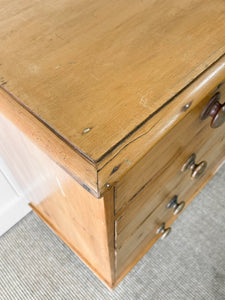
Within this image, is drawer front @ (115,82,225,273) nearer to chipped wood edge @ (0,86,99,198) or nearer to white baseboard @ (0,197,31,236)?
chipped wood edge @ (0,86,99,198)

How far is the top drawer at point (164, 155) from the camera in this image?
1.27 ft

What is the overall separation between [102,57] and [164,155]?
19 cm

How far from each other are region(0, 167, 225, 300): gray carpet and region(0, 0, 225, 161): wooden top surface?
0.75 meters

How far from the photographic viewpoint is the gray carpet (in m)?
0.88

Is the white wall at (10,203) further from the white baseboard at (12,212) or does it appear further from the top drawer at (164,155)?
the top drawer at (164,155)

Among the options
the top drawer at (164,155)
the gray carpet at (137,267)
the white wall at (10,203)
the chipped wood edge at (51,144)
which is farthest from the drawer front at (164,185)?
the white wall at (10,203)

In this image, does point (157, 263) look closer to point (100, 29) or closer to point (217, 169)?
point (217, 169)

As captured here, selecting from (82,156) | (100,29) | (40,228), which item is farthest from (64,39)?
(40,228)

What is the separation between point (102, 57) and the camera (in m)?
0.40

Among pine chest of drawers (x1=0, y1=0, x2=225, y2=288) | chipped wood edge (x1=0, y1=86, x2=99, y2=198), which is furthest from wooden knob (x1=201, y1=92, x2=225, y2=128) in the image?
chipped wood edge (x1=0, y1=86, x2=99, y2=198)

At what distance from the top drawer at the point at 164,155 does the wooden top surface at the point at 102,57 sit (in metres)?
0.08

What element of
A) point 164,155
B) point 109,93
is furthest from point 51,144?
point 164,155

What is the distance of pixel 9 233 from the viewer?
3.33ft

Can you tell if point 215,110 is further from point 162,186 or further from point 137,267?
point 137,267
